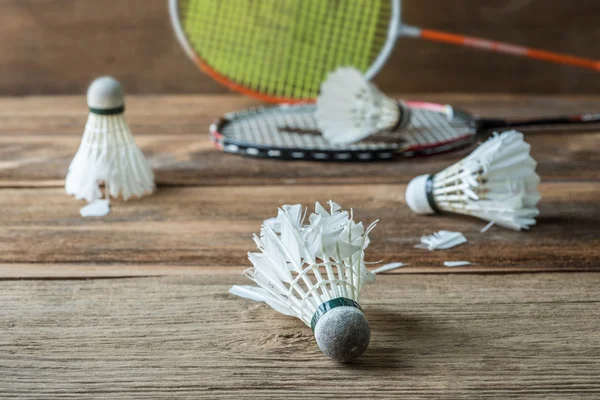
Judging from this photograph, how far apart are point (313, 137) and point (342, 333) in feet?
2.30

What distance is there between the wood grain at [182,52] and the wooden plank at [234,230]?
26.1 inches

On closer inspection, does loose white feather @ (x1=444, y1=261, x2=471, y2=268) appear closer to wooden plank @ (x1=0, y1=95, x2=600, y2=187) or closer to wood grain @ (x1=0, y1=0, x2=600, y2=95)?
wooden plank @ (x1=0, y1=95, x2=600, y2=187)

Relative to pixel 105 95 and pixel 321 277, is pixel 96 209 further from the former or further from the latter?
pixel 321 277

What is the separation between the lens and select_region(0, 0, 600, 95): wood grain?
1.61 metres

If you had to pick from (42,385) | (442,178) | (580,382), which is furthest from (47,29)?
(580,382)

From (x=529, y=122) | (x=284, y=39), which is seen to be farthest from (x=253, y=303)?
(x=284, y=39)

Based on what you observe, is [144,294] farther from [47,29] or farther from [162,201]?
[47,29]

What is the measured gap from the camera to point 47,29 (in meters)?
1.62

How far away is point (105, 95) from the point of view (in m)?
0.94

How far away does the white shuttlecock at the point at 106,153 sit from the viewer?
37.5 inches

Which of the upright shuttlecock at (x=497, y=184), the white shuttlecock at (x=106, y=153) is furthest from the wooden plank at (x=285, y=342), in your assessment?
the white shuttlecock at (x=106, y=153)

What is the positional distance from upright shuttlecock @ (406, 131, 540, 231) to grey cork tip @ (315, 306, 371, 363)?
32 centimetres

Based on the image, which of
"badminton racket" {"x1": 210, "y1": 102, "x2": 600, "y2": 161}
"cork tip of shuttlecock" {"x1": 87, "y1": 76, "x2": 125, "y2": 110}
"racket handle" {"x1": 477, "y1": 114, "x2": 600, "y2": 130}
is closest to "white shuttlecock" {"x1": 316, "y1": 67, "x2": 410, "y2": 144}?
"badminton racket" {"x1": 210, "y1": 102, "x2": 600, "y2": 161}

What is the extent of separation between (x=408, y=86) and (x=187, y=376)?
47.2 inches
